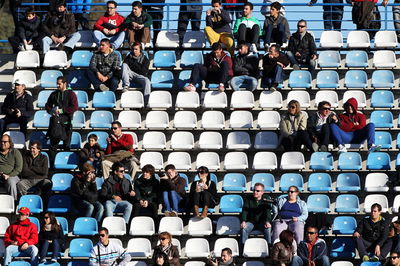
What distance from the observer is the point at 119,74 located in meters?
26.7

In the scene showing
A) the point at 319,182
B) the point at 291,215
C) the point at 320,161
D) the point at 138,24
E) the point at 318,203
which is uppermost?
the point at 138,24

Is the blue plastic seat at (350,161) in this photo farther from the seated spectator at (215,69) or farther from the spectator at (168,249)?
the spectator at (168,249)

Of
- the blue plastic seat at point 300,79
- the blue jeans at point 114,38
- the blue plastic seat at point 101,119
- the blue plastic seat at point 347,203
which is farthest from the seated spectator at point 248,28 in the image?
the blue plastic seat at point 347,203

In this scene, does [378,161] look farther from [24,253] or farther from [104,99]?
[24,253]

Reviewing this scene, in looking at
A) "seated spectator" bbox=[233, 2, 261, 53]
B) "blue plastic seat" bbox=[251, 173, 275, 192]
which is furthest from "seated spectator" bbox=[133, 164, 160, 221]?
"seated spectator" bbox=[233, 2, 261, 53]

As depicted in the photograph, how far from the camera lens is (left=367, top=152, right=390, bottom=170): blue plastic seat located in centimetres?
2516

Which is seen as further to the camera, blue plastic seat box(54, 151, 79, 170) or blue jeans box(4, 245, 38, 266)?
blue plastic seat box(54, 151, 79, 170)

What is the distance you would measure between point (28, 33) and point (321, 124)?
6768 millimetres

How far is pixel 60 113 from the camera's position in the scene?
26.0 meters

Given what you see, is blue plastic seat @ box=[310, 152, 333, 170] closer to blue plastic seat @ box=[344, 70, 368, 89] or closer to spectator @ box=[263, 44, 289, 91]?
spectator @ box=[263, 44, 289, 91]

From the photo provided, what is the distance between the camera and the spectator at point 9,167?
24859mm

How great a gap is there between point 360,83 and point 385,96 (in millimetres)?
591

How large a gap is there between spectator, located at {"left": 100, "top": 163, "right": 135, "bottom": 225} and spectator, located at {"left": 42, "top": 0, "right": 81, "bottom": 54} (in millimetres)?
4404

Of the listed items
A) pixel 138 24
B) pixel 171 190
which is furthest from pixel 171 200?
pixel 138 24
